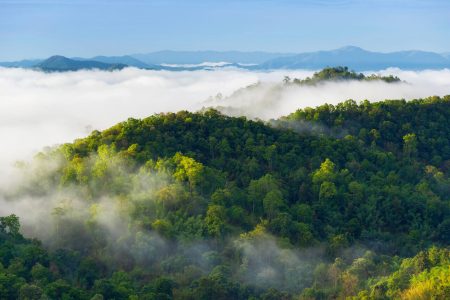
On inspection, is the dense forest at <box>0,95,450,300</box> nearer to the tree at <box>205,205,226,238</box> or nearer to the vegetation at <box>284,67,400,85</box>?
the tree at <box>205,205,226,238</box>

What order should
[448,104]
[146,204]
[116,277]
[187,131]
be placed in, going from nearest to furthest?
[116,277] → [146,204] → [187,131] → [448,104]

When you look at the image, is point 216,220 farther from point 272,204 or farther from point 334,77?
point 334,77

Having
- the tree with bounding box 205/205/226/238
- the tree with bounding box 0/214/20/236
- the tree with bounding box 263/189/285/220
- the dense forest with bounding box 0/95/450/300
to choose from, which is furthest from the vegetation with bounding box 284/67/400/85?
the tree with bounding box 0/214/20/236

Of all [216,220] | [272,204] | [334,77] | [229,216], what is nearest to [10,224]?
[216,220]

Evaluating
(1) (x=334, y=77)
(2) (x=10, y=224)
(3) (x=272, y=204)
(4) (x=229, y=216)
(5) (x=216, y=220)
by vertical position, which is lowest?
(4) (x=229, y=216)

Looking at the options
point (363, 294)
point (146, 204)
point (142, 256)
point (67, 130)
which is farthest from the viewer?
point (67, 130)

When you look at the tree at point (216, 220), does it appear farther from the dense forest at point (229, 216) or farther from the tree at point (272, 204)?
the tree at point (272, 204)

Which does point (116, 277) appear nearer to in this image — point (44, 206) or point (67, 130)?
point (44, 206)

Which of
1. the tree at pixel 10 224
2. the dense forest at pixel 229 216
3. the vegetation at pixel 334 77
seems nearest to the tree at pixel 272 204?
the dense forest at pixel 229 216

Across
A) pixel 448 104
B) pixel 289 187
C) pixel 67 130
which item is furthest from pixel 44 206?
pixel 67 130
